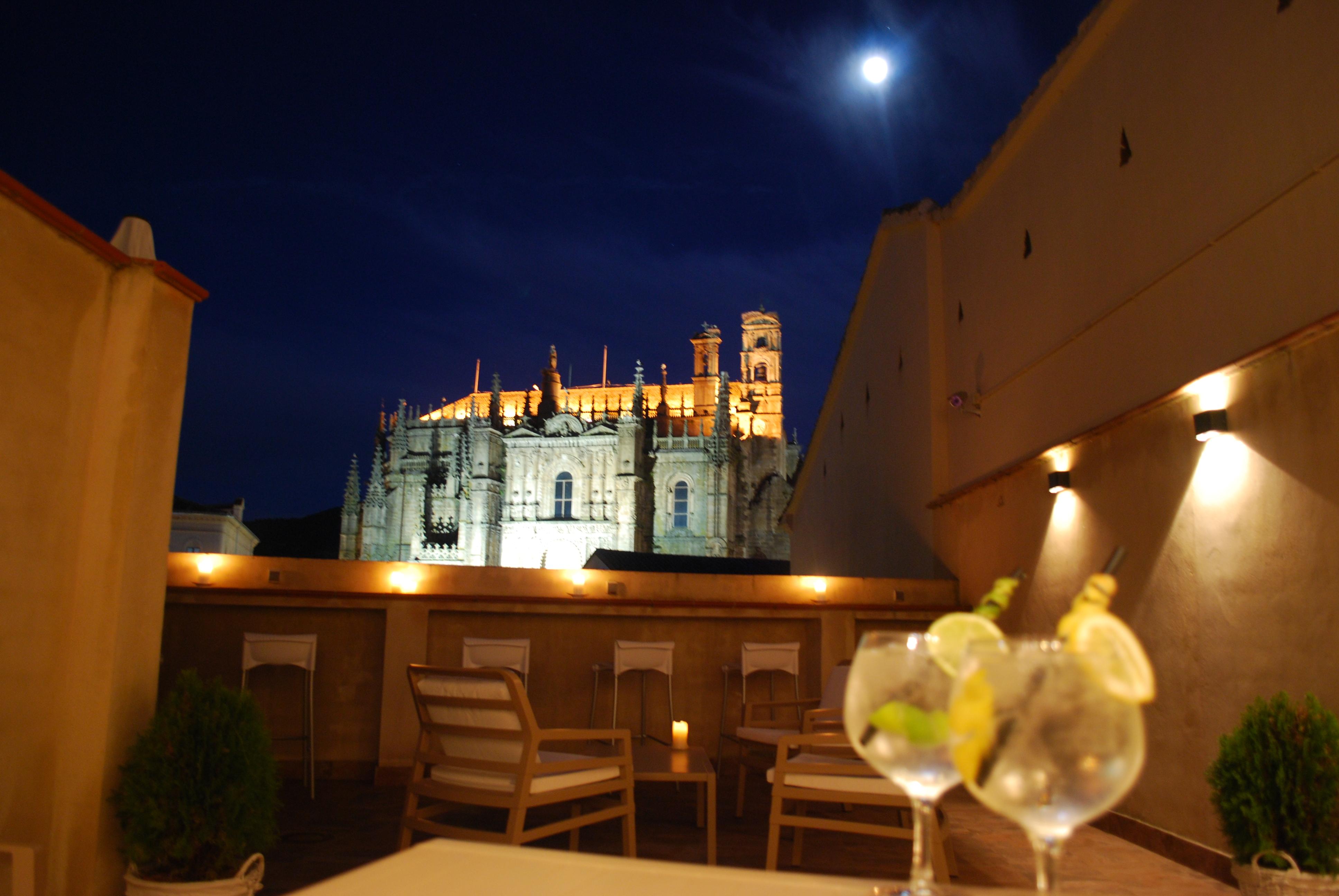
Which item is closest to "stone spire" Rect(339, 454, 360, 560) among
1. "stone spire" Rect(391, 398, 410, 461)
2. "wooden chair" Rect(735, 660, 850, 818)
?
"stone spire" Rect(391, 398, 410, 461)

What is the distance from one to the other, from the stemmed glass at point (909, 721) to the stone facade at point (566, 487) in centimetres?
3476

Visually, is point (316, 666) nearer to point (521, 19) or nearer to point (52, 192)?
point (52, 192)

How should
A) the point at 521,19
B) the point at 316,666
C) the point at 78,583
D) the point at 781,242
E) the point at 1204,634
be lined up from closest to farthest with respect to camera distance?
the point at 78,583 < the point at 1204,634 < the point at 316,666 < the point at 521,19 < the point at 781,242

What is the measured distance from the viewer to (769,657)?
6484mm

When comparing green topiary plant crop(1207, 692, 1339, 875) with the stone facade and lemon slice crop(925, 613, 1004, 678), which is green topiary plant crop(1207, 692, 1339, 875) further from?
the stone facade

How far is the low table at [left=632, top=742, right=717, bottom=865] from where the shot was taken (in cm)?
381

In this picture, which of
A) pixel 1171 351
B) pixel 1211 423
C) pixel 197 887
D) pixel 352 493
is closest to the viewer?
pixel 197 887

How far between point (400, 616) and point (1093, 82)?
258 inches

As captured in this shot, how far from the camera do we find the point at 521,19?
52.5 meters

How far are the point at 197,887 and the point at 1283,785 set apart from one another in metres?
3.68

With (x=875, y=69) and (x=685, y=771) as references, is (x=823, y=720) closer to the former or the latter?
(x=685, y=771)

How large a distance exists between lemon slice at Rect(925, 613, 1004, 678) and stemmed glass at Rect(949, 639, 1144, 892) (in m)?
0.11

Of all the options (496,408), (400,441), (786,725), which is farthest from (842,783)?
(400,441)

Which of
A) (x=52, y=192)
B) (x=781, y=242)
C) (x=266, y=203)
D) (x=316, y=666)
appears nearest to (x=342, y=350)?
(x=266, y=203)
